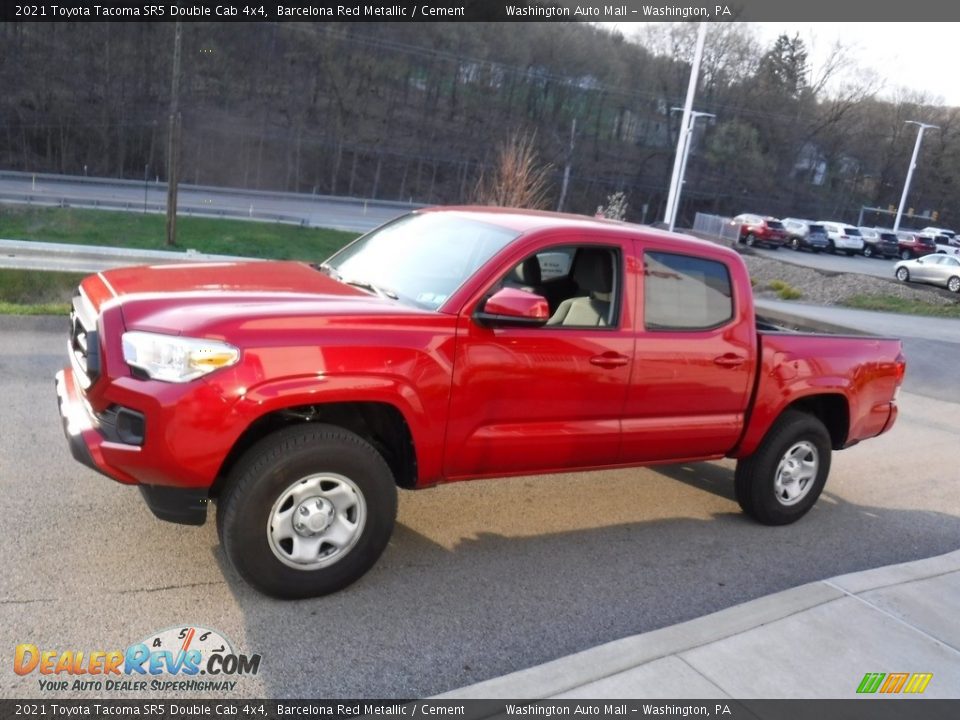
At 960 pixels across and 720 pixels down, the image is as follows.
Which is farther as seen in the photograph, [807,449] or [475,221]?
[807,449]

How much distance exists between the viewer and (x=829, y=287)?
2656 cm

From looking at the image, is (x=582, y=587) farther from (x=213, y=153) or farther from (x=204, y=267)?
(x=213, y=153)

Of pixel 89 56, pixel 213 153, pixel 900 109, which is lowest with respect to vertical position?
pixel 213 153

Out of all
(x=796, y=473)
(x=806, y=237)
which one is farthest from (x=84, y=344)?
(x=806, y=237)

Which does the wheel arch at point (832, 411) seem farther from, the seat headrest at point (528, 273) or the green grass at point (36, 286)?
the green grass at point (36, 286)

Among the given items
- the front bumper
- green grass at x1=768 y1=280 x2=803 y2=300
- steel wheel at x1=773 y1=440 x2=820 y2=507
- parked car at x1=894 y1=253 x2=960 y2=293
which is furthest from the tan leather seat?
parked car at x1=894 y1=253 x2=960 y2=293

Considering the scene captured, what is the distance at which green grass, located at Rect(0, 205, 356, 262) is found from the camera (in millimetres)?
28859

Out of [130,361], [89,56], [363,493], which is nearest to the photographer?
[130,361]

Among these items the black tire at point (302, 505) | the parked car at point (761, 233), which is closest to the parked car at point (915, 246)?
the parked car at point (761, 233)

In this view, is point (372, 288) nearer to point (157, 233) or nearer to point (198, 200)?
point (157, 233)

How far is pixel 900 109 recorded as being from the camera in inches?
3644

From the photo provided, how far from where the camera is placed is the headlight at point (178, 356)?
3.50 metres

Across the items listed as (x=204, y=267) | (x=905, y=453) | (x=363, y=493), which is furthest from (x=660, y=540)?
(x=905, y=453)

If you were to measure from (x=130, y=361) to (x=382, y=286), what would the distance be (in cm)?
145
